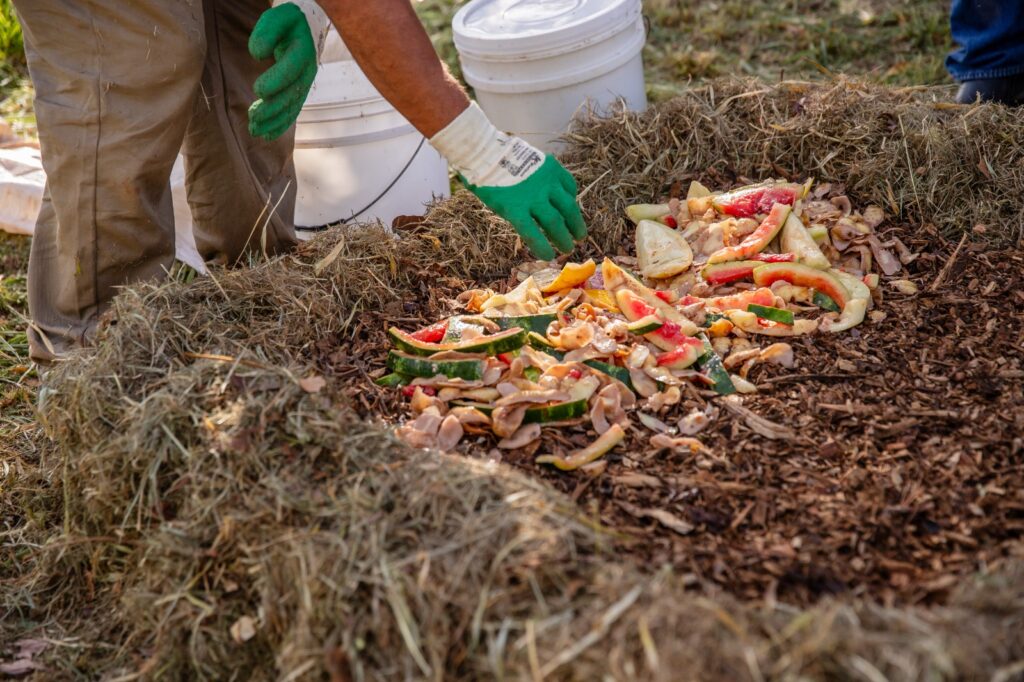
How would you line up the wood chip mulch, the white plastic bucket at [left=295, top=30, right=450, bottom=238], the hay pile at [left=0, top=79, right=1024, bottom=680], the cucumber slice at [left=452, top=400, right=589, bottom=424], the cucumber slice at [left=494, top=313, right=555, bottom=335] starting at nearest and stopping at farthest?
1. the hay pile at [left=0, top=79, right=1024, bottom=680]
2. the wood chip mulch
3. the cucumber slice at [left=452, top=400, right=589, bottom=424]
4. the cucumber slice at [left=494, top=313, right=555, bottom=335]
5. the white plastic bucket at [left=295, top=30, right=450, bottom=238]

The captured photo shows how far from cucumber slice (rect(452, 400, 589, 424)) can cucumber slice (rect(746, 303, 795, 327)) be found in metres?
0.68

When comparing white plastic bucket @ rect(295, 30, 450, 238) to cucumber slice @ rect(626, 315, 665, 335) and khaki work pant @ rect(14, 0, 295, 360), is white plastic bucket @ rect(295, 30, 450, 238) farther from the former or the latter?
cucumber slice @ rect(626, 315, 665, 335)

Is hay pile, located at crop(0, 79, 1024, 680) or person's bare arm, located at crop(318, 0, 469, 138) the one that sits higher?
person's bare arm, located at crop(318, 0, 469, 138)

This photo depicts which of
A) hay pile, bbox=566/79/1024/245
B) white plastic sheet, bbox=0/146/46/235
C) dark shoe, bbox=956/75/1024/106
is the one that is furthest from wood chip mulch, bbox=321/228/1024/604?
white plastic sheet, bbox=0/146/46/235

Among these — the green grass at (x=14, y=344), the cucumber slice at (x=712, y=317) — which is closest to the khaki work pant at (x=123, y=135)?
the green grass at (x=14, y=344)

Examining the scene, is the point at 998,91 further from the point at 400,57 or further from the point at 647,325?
the point at 400,57

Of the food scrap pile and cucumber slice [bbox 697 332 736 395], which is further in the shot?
cucumber slice [bbox 697 332 736 395]

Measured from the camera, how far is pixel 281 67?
2857 millimetres

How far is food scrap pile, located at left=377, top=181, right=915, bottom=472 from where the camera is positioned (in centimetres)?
244

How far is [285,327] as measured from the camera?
9.14 ft

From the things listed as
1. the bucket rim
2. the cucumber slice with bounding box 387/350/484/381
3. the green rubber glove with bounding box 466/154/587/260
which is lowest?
the cucumber slice with bounding box 387/350/484/381

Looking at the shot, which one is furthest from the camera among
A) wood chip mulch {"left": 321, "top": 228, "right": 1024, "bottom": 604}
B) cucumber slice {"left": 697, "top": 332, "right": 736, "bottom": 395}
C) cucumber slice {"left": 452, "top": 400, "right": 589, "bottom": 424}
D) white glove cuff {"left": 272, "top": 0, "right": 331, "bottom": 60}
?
white glove cuff {"left": 272, "top": 0, "right": 331, "bottom": 60}

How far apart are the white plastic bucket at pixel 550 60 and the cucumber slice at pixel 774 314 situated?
1.37 m

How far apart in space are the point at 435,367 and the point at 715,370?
2.51 ft
